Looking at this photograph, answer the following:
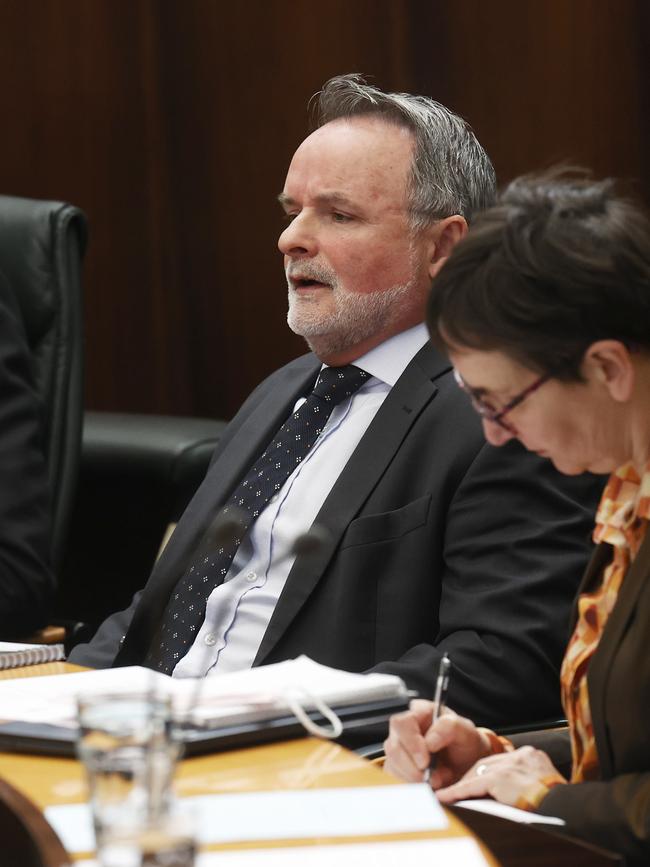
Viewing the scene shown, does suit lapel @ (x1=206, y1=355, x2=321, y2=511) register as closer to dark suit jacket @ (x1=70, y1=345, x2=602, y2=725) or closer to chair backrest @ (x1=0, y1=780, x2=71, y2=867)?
dark suit jacket @ (x1=70, y1=345, x2=602, y2=725)

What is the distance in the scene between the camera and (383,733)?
1.49 metres

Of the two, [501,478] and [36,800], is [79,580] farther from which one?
[36,800]

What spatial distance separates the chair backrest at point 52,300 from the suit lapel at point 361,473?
2.35 feet

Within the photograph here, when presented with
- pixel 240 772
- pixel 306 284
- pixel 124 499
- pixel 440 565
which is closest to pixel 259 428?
pixel 306 284

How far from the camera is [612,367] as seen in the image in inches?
50.1

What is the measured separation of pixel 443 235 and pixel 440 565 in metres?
0.55

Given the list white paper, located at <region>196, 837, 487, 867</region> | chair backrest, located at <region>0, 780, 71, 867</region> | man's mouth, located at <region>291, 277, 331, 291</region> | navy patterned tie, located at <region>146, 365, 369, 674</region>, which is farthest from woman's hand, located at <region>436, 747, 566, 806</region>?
man's mouth, located at <region>291, 277, 331, 291</region>

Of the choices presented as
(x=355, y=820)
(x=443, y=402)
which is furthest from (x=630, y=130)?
(x=355, y=820)

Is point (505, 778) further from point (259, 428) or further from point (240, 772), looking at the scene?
point (259, 428)

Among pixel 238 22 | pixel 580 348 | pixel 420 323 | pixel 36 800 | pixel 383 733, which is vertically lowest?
pixel 383 733

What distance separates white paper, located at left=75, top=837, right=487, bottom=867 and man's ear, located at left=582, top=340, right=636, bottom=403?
472mm

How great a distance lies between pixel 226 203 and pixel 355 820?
2661 mm

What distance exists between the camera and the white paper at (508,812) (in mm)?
1173

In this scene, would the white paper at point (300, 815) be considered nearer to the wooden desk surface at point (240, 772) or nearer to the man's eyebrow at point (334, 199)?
the wooden desk surface at point (240, 772)
